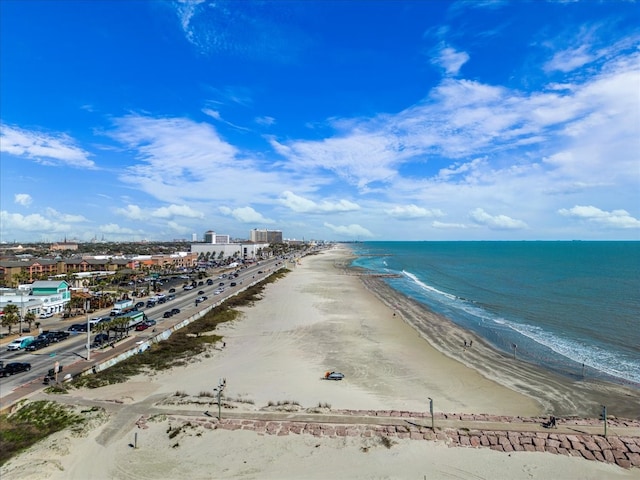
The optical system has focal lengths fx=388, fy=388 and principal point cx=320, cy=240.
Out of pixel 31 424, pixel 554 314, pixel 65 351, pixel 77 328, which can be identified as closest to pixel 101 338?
pixel 65 351

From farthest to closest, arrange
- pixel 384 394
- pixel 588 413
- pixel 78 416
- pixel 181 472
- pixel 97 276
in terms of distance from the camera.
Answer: pixel 97 276 → pixel 384 394 → pixel 588 413 → pixel 78 416 → pixel 181 472

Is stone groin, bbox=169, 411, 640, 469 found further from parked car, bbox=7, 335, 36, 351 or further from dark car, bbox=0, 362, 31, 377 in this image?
parked car, bbox=7, 335, 36, 351

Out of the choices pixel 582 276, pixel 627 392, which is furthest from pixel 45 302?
pixel 582 276

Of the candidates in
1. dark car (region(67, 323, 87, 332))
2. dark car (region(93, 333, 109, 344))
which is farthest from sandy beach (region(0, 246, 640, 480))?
dark car (region(67, 323, 87, 332))

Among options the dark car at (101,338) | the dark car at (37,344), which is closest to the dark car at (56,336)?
the dark car at (37,344)

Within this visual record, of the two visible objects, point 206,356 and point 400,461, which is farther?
point 206,356

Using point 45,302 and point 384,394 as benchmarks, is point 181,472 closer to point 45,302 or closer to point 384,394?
point 384,394

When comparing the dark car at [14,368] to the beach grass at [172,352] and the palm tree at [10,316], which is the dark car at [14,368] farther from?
the palm tree at [10,316]
